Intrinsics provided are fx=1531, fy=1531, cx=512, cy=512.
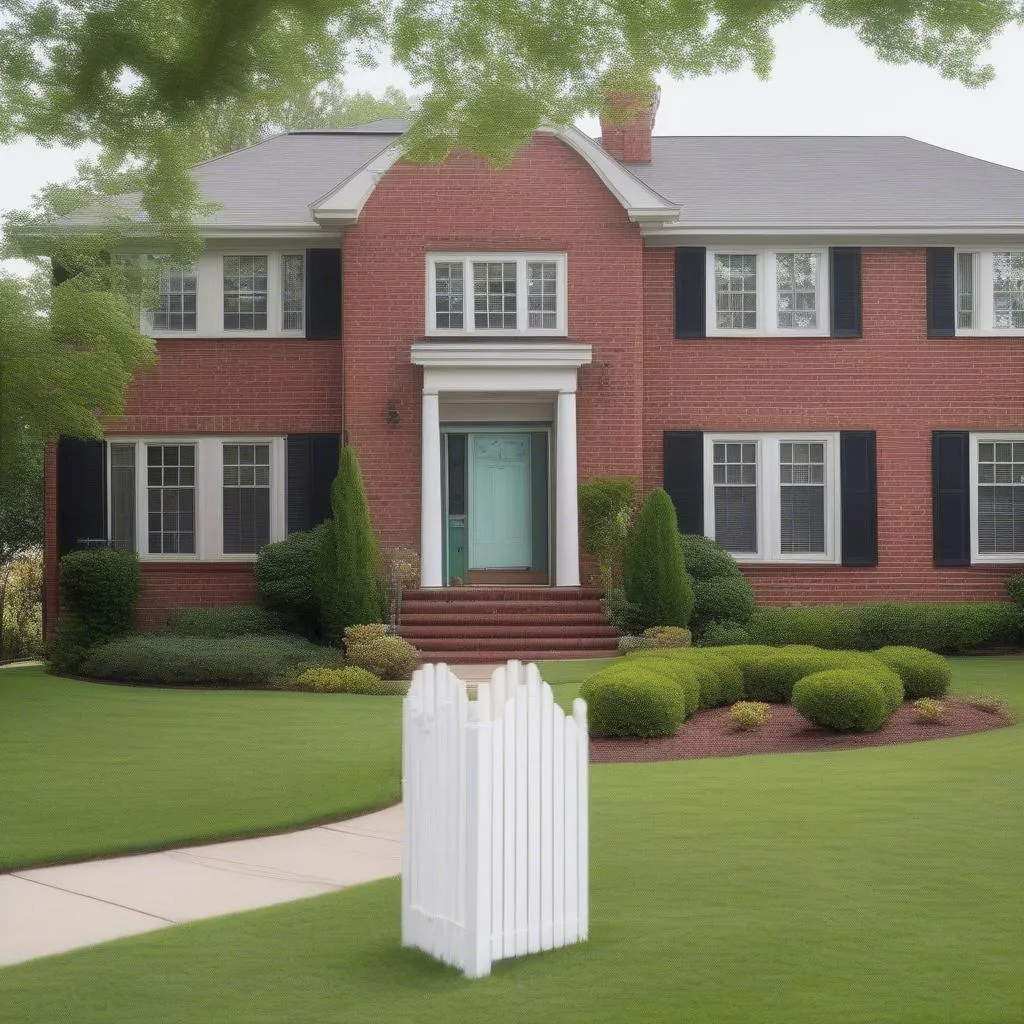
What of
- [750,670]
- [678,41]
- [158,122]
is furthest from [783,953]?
[750,670]

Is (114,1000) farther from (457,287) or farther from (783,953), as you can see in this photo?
(457,287)

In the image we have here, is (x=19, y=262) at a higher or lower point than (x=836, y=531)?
higher

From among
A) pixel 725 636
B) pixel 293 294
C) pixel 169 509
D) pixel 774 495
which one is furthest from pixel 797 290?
pixel 169 509

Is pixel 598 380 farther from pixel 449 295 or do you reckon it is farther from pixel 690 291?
pixel 449 295

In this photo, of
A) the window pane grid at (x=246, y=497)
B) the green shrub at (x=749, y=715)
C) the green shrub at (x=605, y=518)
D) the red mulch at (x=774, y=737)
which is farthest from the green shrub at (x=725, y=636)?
the window pane grid at (x=246, y=497)

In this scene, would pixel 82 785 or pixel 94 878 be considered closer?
pixel 94 878

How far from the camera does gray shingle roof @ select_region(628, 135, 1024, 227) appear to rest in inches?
830

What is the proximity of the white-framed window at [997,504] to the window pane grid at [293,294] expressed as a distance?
9438 mm

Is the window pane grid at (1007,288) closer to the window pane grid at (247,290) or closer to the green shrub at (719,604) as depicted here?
the green shrub at (719,604)

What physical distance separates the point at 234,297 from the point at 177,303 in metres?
0.79

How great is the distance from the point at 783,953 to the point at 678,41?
3823mm

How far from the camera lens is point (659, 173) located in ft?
75.3

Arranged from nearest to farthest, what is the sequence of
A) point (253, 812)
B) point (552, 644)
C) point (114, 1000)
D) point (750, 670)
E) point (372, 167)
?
1. point (114, 1000)
2. point (253, 812)
3. point (750, 670)
4. point (552, 644)
5. point (372, 167)

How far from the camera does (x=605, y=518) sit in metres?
20.1
